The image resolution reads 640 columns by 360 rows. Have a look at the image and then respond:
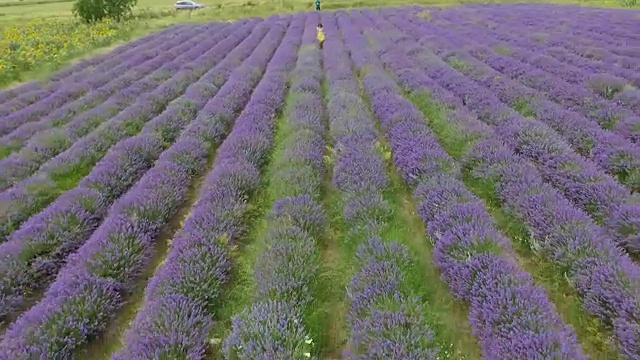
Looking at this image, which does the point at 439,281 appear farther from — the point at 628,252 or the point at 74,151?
the point at 74,151

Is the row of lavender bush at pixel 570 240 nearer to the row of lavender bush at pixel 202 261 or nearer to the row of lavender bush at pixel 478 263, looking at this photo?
the row of lavender bush at pixel 478 263

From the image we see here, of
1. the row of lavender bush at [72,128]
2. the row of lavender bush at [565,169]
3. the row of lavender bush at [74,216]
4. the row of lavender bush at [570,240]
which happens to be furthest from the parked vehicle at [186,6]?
the row of lavender bush at [570,240]

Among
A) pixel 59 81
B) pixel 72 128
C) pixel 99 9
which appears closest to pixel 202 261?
pixel 72 128

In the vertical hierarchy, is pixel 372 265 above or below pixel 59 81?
above

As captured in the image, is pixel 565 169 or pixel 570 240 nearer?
pixel 570 240

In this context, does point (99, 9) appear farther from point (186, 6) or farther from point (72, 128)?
point (72, 128)

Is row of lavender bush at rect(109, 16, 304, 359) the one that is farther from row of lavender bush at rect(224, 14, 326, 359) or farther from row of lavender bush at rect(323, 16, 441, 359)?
row of lavender bush at rect(323, 16, 441, 359)
